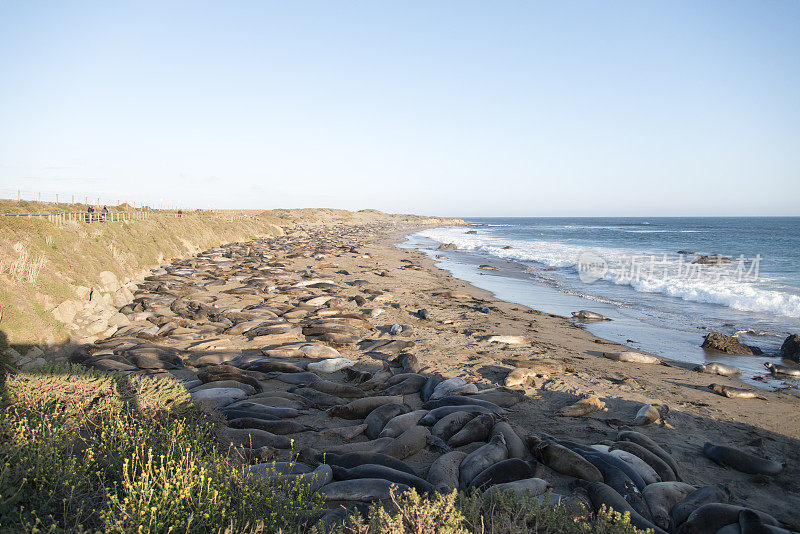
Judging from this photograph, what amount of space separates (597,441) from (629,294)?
1390 cm

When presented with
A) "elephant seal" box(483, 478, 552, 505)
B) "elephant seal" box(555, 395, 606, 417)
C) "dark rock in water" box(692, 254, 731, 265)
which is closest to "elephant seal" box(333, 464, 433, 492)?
"elephant seal" box(483, 478, 552, 505)

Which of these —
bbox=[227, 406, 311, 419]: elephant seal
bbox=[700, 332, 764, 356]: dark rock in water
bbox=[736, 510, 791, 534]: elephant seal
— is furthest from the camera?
bbox=[700, 332, 764, 356]: dark rock in water

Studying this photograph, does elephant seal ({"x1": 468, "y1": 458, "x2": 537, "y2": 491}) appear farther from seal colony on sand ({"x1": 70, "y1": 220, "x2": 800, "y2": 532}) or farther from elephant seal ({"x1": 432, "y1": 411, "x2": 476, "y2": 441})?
elephant seal ({"x1": 432, "y1": 411, "x2": 476, "y2": 441})

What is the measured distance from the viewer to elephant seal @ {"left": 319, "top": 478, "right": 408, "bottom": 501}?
373 cm

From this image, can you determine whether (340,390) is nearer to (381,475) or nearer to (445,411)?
(445,411)

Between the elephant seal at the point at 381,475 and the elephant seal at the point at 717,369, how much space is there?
7.37 m

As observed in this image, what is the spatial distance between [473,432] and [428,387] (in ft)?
5.79

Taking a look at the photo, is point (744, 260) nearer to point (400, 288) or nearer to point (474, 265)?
point (474, 265)

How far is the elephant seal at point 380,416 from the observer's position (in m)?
5.41

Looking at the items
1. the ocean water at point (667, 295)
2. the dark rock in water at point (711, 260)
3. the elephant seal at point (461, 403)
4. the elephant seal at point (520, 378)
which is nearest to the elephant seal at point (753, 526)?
the elephant seal at point (461, 403)

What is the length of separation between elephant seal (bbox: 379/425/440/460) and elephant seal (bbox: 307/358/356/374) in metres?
3.14

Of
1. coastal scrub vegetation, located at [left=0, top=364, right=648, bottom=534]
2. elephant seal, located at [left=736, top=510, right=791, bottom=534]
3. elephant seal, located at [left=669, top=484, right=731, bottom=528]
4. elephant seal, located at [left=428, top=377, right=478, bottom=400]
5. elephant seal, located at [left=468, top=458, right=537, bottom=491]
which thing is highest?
coastal scrub vegetation, located at [left=0, top=364, right=648, bottom=534]

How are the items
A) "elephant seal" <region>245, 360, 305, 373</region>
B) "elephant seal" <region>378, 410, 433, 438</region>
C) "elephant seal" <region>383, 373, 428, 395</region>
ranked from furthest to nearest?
1. "elephant seal" <region>245, 360, 305, 373</region>
2. "elephant seal" <region>383, 373, 428, 395</region>
3. "elephant seal" <region>378, 410, 433, 438</region>

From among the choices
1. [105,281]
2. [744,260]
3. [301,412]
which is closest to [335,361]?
[301,412]
